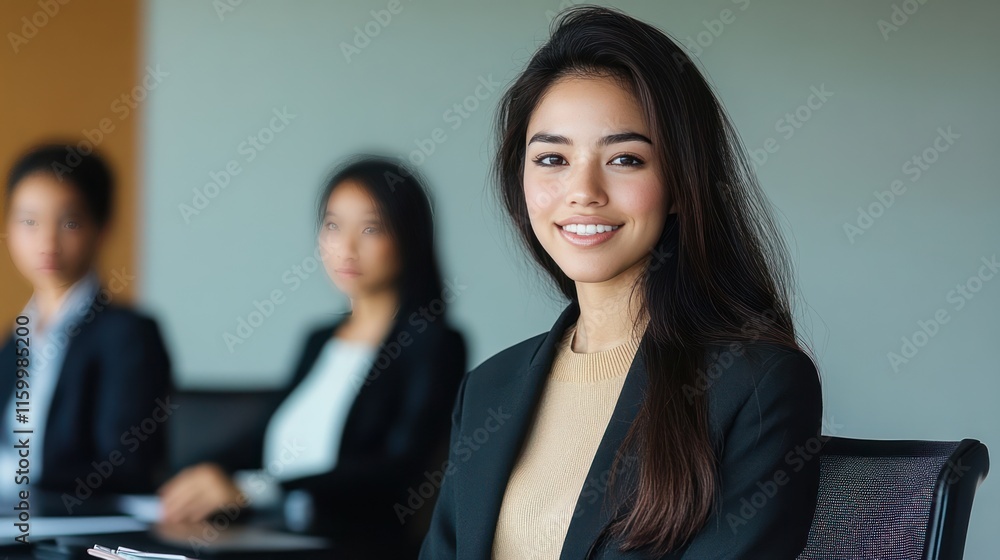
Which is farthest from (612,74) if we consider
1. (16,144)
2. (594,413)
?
(16,144)

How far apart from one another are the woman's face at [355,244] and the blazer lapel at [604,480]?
182cm

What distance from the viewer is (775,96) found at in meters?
3.29

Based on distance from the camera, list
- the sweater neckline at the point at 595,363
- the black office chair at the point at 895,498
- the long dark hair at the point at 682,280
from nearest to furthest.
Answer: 1. the black office chair at the point at 895,498
2. the long dark hair at the point at 682,280
3. the sweater neckline at the point at 595,363

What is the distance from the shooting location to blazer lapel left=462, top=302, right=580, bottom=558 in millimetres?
1501

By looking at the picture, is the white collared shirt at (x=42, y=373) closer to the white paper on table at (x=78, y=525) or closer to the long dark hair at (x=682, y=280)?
the white paper on table at (x=78, y=525)

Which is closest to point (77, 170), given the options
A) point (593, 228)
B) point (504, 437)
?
point (504, 437)

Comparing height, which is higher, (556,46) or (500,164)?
(556,46)

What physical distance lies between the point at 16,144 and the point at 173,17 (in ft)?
2.08

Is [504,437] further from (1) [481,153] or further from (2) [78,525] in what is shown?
(2) [78,525]

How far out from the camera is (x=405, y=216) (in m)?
3.18

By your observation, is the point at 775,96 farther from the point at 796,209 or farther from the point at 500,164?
the point at 500,164

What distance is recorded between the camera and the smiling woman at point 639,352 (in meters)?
1.27

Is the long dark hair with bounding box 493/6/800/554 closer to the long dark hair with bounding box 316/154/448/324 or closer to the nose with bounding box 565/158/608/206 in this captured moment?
the nose with bounding box 565/158/608/206

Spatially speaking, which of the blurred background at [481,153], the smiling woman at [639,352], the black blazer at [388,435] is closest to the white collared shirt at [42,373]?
the blurred background at [481,153]
